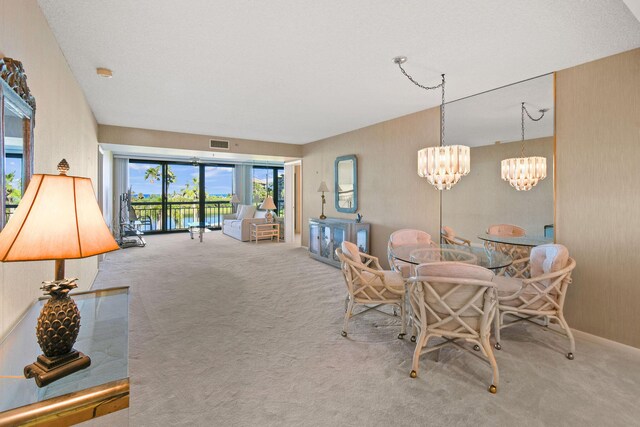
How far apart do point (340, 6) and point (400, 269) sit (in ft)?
7.98

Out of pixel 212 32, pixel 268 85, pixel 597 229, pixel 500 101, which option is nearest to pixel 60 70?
pixel 212 32

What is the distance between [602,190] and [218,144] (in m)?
6.13

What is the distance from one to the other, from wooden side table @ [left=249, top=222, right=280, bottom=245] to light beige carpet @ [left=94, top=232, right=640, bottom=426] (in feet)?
15.4

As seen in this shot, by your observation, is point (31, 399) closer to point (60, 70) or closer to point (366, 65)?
point (60, 70)

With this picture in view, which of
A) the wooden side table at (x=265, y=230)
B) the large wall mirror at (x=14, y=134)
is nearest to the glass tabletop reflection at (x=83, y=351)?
the large wall mirror at (x=14, y=134)

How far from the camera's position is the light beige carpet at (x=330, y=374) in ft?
6.01

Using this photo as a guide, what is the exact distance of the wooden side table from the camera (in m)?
8.47

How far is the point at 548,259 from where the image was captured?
2650 mm

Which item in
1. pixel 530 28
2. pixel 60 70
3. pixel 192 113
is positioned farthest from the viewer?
pixel 192 113

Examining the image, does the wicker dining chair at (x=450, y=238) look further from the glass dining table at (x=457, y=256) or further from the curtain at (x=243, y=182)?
A: the curtain at (x=243, y=182)

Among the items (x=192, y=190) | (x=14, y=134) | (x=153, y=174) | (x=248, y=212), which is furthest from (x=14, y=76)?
(x=192, y=190)

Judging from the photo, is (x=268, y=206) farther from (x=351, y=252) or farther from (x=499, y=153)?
(x=499, y=153)

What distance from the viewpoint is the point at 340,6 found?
79.1 inches

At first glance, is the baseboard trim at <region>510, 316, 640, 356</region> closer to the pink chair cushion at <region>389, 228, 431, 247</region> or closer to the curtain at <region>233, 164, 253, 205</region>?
the pink chair cushion at <region>389, 228, 431, 247</region>
